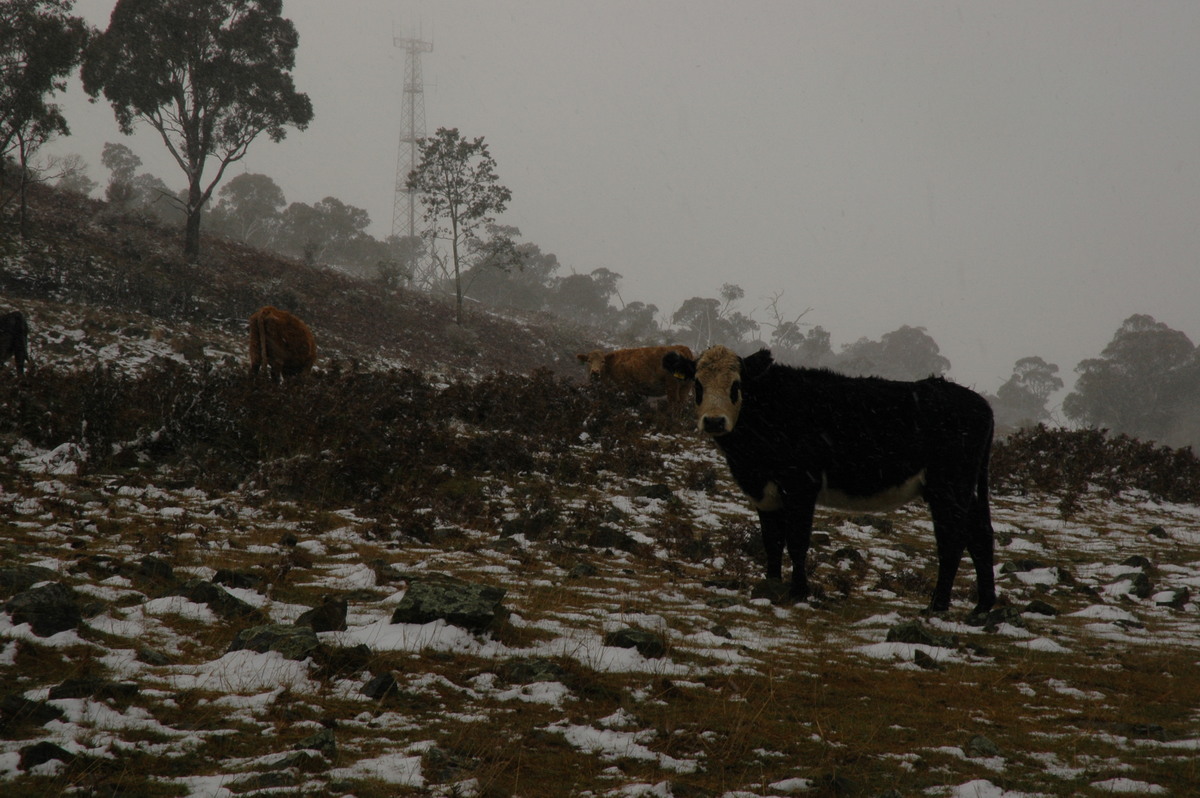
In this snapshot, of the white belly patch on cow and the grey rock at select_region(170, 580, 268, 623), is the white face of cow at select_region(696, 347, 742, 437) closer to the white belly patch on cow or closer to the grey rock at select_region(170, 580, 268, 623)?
the white belly patch on cow

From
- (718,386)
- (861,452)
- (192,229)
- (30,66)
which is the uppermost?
(30,66)

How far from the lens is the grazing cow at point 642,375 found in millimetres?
18328

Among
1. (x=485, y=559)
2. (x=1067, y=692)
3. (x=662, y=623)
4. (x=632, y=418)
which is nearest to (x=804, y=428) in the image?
(x=662, y=623)

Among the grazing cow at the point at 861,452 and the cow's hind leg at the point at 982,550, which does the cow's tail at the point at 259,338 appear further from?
the cow's hind leg at the point at 982,550

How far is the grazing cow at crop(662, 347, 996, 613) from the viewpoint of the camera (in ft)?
22.3

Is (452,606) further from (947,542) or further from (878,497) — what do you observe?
(947,542)

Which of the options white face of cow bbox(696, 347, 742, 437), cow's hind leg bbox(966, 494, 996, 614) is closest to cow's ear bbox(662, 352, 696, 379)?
white face of cow bbox(696, 347, 742, 437)

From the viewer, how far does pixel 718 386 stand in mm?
7055

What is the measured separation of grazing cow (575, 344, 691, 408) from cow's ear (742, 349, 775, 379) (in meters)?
10.4

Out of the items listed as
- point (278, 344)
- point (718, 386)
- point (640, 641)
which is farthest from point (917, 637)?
point (278, 344)

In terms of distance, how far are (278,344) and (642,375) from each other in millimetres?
8912

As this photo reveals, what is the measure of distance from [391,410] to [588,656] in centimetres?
971

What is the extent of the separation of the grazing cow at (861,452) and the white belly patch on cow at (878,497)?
1 centimetres

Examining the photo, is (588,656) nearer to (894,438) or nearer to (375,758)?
(375,758)
